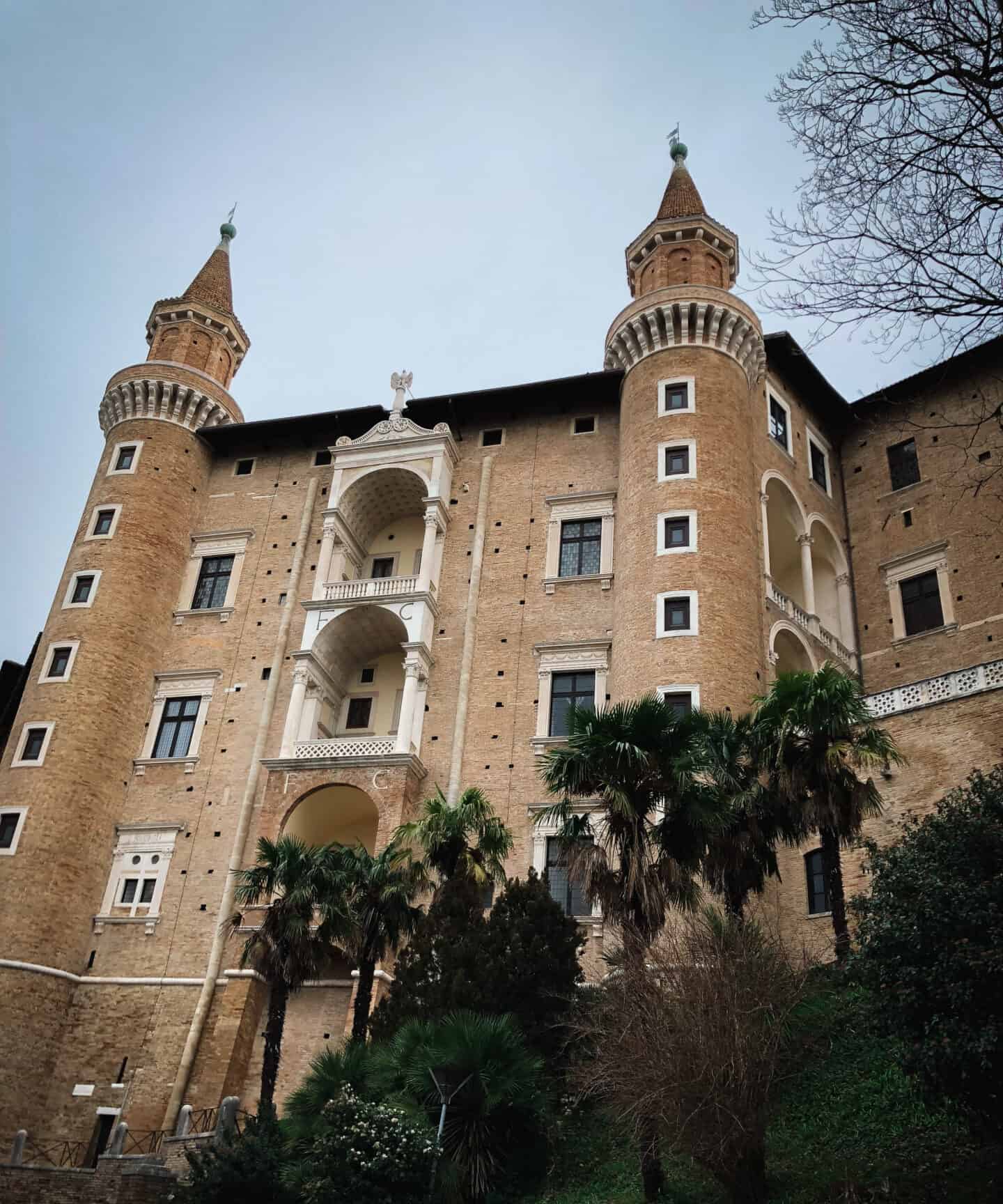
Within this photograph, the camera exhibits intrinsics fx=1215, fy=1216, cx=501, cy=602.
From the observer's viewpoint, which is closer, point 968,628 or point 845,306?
point 845,306

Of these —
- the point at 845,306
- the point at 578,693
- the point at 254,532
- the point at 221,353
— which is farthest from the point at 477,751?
the point at 845,306

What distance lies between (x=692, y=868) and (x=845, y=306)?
423 inches

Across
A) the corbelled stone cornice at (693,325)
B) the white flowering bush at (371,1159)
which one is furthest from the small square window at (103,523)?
the white flowering bush at (371,1159)

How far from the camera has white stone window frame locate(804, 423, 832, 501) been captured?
36.0m

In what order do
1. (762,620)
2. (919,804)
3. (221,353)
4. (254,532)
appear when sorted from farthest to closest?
1. (221,353)
2. (254,532)
3. (762,620)
4. (919,804)

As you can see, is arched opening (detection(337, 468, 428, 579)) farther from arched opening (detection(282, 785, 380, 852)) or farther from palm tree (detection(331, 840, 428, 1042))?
palm tree (detection(331, 840, 428, 1042))

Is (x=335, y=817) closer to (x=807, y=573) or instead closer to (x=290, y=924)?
(x=290, y=924)

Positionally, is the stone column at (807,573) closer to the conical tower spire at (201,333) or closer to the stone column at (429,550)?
the stone column at (429,550)

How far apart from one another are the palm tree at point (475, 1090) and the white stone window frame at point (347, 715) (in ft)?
53.5

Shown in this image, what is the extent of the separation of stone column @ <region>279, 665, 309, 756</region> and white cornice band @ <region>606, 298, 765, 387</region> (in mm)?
12748

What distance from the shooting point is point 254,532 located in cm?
3666

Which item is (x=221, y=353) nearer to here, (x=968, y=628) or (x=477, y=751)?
(x=477, y=751)

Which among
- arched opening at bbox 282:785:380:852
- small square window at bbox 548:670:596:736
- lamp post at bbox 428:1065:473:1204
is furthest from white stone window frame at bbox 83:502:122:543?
lamp post at bbox 428:1065:473:1204

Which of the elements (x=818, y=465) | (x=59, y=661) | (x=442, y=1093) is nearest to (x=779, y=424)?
(x=818, y=465)
